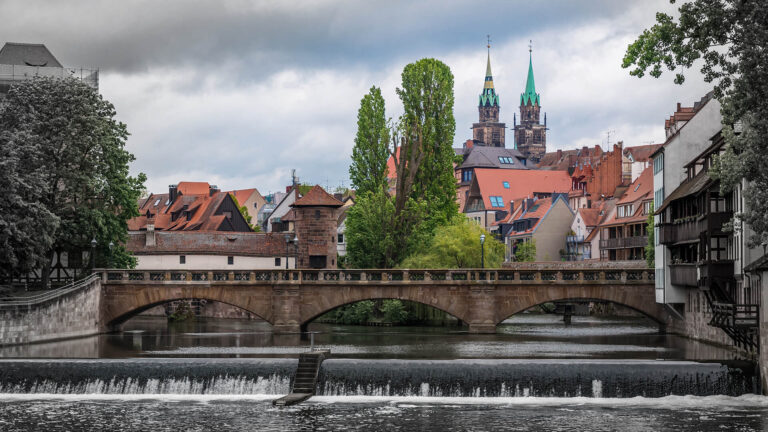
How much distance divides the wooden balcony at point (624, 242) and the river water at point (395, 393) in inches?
2292

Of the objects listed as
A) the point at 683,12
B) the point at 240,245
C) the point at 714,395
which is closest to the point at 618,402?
the point at 714,395

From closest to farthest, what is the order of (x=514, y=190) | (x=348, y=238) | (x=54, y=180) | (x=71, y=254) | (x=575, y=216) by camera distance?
(x=54, y=180), (x=71, y=254), (x=348, y=238), (x=575, y=216), (x=514, y=190)

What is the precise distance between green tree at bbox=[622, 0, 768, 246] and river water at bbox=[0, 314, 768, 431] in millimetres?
8650

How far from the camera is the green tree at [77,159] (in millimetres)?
71062

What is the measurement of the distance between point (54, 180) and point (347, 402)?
35418mm

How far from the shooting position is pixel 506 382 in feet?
153

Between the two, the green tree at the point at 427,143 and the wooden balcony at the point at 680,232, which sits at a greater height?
the green tree at the point at 427,143

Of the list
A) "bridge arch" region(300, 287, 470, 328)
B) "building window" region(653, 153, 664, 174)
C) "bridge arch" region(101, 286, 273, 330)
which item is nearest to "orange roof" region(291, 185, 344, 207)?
"bridge arch" region(101, 286, 273, 330)

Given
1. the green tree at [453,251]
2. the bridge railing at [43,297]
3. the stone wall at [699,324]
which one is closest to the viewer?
the stone wall at [699,324]

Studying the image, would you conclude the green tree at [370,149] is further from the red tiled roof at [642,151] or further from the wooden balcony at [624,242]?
the red tiled roof at [642,151]

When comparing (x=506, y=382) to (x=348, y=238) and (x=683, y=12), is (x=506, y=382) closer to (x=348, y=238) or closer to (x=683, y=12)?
(x=683, y=12)

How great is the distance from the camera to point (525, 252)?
136 meters

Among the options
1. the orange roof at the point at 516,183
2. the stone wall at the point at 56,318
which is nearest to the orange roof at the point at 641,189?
the orange roof at the point at 516,183

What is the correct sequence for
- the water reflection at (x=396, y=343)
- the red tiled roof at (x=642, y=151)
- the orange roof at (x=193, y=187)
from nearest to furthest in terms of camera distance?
1. the water reflection at (x=396, y=343)
2. the red tiled roof at (x=642, y=151)
3. the orange roof at (x=193, y=187)
